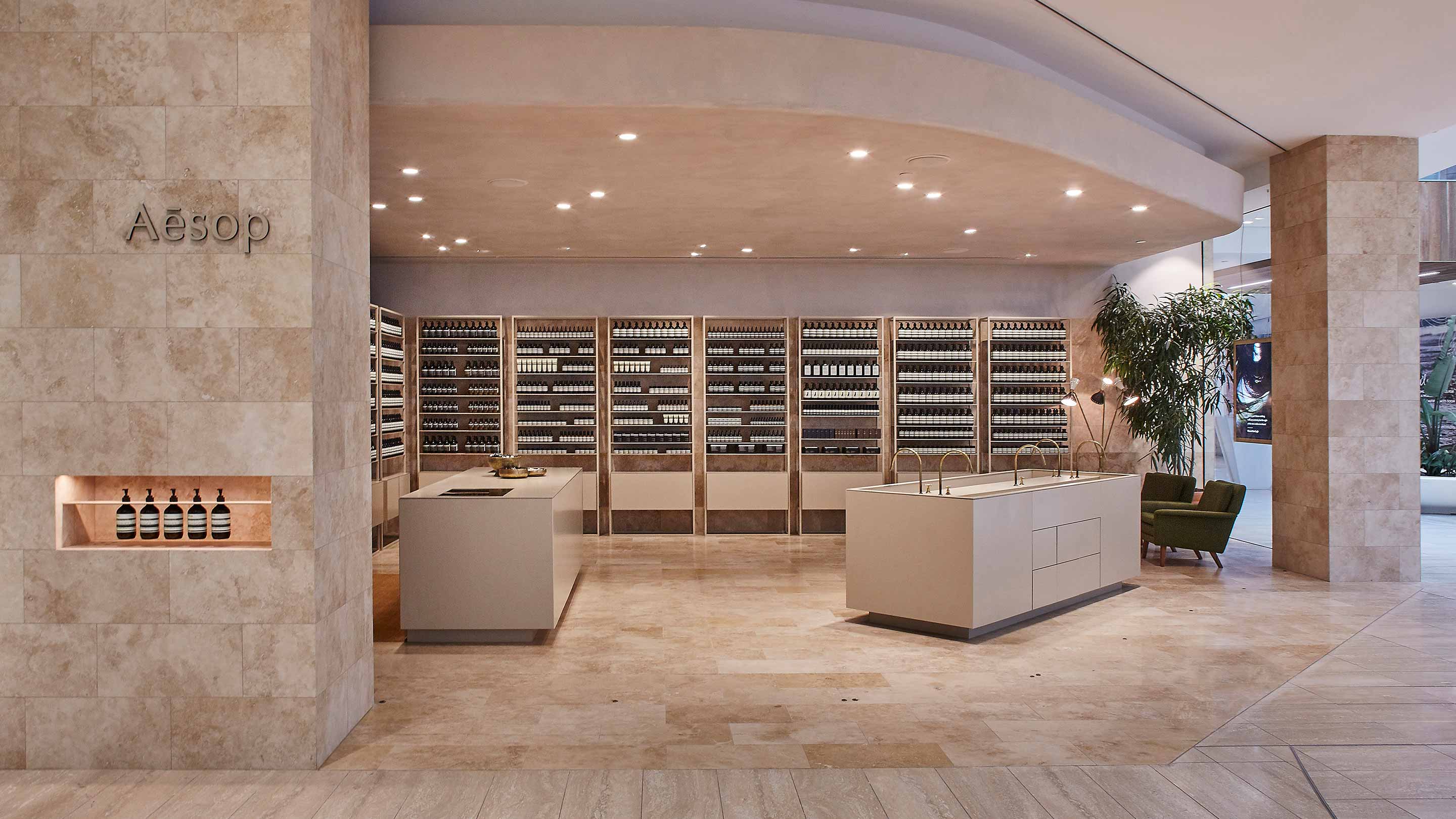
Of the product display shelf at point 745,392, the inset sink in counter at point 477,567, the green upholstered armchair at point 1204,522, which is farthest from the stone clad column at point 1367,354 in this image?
the inset sink in counter at point 477,567

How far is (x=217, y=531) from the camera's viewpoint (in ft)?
14.0

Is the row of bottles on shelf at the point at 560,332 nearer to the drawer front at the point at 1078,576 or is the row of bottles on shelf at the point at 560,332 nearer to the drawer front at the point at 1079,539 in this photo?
the drawer front at the point at 1079,539

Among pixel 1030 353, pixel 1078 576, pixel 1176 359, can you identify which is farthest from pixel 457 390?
pixel 1176 359

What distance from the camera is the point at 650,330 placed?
37.0ft

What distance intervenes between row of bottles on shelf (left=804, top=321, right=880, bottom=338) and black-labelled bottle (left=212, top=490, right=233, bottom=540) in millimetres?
7952

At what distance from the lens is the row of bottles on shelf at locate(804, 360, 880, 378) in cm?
1138

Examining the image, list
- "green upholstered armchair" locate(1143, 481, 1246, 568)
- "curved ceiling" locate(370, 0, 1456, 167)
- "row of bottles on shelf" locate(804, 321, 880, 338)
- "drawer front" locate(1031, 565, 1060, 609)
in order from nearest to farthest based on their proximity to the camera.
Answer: "curved ceiling" locate(370, 0, 1456, 167) → "drawer front" locate(1031, 565, 1060, 609) → "green upholstered armchair" locate(1143, 481, 1246, 568) → "row of bottles on shelf" locate(804, 321, 880, 338)

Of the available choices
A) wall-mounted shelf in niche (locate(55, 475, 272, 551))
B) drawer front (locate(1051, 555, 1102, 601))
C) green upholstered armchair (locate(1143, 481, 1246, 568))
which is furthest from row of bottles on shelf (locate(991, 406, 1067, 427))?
wall-mounted shelf in niche (locate(55, 475, 272, 551))

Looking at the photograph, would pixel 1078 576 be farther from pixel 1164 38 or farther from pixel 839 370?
pixel 839 370

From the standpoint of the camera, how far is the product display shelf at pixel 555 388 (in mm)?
11203

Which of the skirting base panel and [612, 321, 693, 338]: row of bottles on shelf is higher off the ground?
[612, 321, 693, 338]: row of bottles on shelf

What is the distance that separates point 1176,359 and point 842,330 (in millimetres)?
4043

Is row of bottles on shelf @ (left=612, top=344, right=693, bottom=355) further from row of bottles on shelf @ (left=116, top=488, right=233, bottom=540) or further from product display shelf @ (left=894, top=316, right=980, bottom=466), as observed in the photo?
row of bottles on shelf @ (left=116, top=488, right=233, bottom=540)

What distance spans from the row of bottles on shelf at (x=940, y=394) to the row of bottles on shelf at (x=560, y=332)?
410 cm
